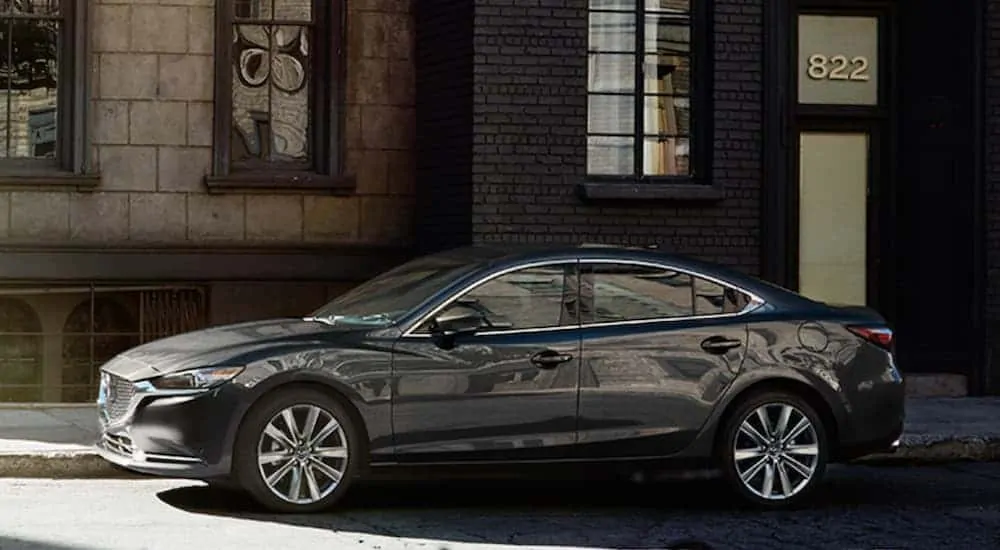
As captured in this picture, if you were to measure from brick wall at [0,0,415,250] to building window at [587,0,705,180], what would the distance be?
2.21m

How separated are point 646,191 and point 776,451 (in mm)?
5349

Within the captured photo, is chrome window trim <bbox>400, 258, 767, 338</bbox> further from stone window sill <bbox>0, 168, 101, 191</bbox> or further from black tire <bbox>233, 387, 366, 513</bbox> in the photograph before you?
stone window sill <bbox>0, 168, 101, 191</bbox>

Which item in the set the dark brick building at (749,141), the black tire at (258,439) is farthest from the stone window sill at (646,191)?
the black tire at (258,439)

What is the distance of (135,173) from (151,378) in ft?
21.0

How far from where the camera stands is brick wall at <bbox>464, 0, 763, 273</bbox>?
15438 millimetres

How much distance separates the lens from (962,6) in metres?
16.2

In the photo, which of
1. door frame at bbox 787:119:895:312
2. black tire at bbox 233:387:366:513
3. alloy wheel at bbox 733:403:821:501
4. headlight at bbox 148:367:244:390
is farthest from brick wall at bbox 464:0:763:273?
headlight at bbox 148:367:244:390

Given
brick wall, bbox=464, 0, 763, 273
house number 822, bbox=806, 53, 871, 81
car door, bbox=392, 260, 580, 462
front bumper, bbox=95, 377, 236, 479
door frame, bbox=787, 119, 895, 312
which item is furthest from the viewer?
door frame, bbox=787, 119, 895, 312

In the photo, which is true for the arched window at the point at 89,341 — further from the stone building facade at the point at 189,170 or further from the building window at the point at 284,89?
the building window at the point at 284,89

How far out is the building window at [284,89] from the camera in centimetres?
1625

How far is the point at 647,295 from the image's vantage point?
416 inches

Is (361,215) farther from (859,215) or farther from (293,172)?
(859,215)

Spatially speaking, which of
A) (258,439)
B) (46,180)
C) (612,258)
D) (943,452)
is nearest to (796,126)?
(943,452)

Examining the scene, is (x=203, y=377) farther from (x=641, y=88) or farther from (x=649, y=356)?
(x=641, y=88)
